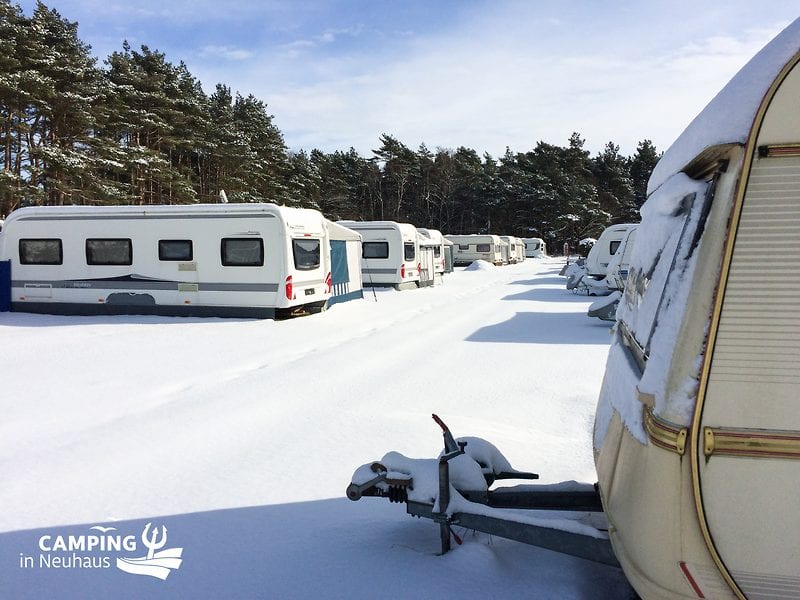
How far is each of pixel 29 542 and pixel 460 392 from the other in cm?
407

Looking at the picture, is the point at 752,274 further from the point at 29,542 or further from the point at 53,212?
the point at 53,212

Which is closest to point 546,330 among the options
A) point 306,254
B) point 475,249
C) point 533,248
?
point 306,254

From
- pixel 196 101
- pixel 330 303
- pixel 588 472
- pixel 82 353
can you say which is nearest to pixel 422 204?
pixel 196 101

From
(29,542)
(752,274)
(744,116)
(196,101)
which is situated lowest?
(29,542)

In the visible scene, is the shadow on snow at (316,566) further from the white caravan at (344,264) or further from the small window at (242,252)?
the white caravan at (344,264)

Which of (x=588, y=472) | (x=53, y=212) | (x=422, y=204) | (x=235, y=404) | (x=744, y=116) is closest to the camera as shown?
(x=744, y=116)

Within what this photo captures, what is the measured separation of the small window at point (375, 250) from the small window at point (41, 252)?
987 centimetres

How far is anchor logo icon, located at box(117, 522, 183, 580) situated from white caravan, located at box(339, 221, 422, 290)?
16.9 meters

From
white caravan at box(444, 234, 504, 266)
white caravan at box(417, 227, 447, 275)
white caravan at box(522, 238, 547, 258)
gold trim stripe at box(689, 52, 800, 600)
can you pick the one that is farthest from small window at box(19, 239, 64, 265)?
white caravan at box(522, 238, 547, 258)

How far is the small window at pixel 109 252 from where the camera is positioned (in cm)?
1273

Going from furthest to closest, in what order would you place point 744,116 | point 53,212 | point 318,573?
1. point 53,212
2. point 318,573
3. point 744,116

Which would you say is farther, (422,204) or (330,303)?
(422,204)

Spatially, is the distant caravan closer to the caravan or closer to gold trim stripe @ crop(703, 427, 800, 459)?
gold trim stripe @ crop(703, 427, 800, 459)

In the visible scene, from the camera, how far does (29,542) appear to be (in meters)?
3.06
